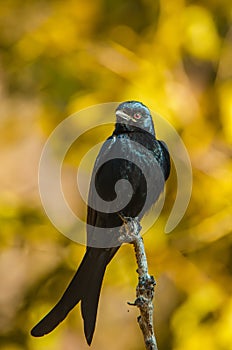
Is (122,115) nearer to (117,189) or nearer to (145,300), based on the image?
(117,189)

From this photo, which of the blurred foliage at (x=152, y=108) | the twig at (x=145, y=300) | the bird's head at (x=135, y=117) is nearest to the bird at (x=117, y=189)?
the bird's head at (x=135, y=117)

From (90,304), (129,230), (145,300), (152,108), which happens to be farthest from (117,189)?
(152,108)

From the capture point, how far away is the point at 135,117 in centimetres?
199

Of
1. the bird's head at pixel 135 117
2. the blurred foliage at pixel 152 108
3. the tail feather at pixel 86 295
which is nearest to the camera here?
the tail feather at pixel 86 295

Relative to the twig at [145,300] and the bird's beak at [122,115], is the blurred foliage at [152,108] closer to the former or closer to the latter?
the bird's beak at [122,115]

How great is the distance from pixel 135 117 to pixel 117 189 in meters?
0.17

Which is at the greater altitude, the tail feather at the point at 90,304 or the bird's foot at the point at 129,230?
the bird's foot at the point at 129,230

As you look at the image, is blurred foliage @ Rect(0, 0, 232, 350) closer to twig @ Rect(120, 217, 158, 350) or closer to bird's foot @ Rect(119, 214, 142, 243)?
bird's foot @ Rect(119, 214, 142, 243)

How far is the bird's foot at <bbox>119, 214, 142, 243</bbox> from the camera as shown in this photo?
1.76 meters

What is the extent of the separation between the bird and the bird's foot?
16 millimetres

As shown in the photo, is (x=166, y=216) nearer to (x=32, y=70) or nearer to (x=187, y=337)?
(x=187, y=337)

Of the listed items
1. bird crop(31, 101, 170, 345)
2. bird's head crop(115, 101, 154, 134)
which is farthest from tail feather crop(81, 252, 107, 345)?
bird's head crop(115, 101, 154, 134)

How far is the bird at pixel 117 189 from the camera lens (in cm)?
183

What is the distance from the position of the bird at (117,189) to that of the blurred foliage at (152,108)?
859 mm
